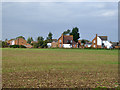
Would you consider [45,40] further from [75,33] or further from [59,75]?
[59,75]

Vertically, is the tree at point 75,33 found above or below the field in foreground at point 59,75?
above

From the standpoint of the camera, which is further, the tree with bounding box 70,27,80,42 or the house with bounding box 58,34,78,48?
the tree with bounding box 70,27,80,42

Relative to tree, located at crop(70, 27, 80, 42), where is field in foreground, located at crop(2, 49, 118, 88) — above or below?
below

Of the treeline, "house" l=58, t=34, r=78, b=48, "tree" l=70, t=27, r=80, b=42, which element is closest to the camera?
the treeline

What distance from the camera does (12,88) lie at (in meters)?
7.91

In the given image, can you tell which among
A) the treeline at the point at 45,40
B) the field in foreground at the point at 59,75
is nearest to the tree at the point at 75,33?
the treeline at the point at 45,40

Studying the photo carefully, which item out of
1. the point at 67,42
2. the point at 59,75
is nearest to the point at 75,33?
the point at 67,42

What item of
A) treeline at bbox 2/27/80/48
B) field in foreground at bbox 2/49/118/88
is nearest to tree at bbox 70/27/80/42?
treeline at bbox 2/27/80/48

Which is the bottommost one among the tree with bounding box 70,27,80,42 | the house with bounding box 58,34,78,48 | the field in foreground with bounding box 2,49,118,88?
the field in foreground with bounding box 2,49,118,88

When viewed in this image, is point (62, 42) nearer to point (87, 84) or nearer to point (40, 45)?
point (40, 45)

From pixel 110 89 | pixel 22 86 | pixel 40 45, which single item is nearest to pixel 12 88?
pixel 22 86

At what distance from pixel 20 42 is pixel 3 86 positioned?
120 meters

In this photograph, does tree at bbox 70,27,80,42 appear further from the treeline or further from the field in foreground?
the field in foreground

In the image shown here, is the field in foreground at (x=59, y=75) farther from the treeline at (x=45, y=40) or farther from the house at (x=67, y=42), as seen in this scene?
the house at (x=67, y=42)
